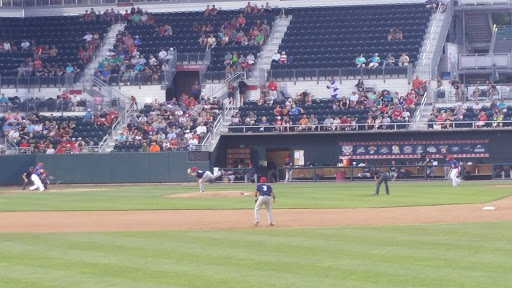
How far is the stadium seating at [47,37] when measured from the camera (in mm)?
62219

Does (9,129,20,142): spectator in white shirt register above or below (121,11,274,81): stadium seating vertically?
below

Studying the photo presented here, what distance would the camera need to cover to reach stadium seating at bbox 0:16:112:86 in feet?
204

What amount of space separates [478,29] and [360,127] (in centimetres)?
1479

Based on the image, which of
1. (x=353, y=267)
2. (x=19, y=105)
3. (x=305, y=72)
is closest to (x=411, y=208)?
(x=353, y=267)

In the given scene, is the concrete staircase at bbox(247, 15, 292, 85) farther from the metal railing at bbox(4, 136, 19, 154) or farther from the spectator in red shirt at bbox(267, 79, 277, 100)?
the metal railing at bbox(4, 136, 19, 154)

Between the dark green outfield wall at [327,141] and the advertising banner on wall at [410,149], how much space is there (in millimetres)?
210

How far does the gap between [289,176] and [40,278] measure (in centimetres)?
3492

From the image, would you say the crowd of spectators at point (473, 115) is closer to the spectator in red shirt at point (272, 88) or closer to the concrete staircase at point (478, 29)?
the spectator in red shirt at point (272, 88)

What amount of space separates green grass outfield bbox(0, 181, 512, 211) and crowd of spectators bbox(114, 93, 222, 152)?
16.6ft

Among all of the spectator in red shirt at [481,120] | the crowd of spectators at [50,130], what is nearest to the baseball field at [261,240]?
the spectator in red shirt at [481,120]

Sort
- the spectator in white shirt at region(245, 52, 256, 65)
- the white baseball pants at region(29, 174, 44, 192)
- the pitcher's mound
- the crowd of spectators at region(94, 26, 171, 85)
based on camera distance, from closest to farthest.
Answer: the pitcher's mound → the white baseball pants at region(29, 174, 44, 192) → the spectator in white shirt at region(245, 52, 256, 65) → the crowd of spectators at region(94, 26, 171, 85)

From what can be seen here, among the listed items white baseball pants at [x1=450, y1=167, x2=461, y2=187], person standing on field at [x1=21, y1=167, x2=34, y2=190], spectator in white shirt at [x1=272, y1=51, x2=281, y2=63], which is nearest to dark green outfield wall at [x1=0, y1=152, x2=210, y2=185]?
person standing on field at [x1=21, y1=167, x2=34, y2=190]

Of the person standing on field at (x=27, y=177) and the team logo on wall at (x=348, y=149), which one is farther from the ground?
the team logo on wall at (x=348, y=149)

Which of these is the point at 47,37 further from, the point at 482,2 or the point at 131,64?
the point at 482,2
